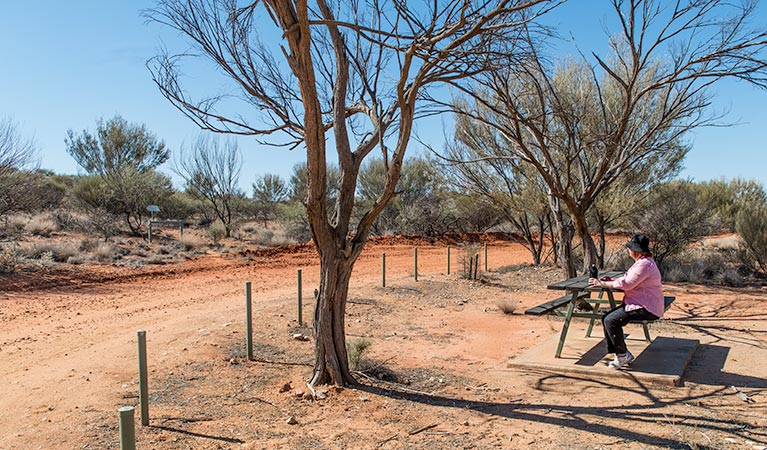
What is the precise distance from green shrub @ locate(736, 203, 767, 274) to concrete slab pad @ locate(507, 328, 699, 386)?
9405mm

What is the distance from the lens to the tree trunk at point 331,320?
6043mm

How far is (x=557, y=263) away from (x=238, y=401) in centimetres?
1345

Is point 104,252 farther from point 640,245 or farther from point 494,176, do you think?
point 640,245

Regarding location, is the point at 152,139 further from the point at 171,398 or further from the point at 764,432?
the point at 764,432

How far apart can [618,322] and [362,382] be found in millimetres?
2730

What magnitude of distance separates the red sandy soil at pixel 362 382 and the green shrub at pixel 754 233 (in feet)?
12.8

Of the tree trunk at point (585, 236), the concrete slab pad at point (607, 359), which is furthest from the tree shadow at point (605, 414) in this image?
the tree trunk at point (585, 236)

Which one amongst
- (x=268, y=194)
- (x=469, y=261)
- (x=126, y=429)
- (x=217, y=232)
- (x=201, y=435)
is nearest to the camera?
(x=126, y=429)

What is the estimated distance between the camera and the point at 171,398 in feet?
19.2

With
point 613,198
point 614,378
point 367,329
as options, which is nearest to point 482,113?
point 613,198

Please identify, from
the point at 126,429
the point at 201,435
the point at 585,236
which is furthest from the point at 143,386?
the point at 585,236

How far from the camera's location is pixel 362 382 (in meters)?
6.38

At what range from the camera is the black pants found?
6.49 m

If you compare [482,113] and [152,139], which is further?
[152,139]
